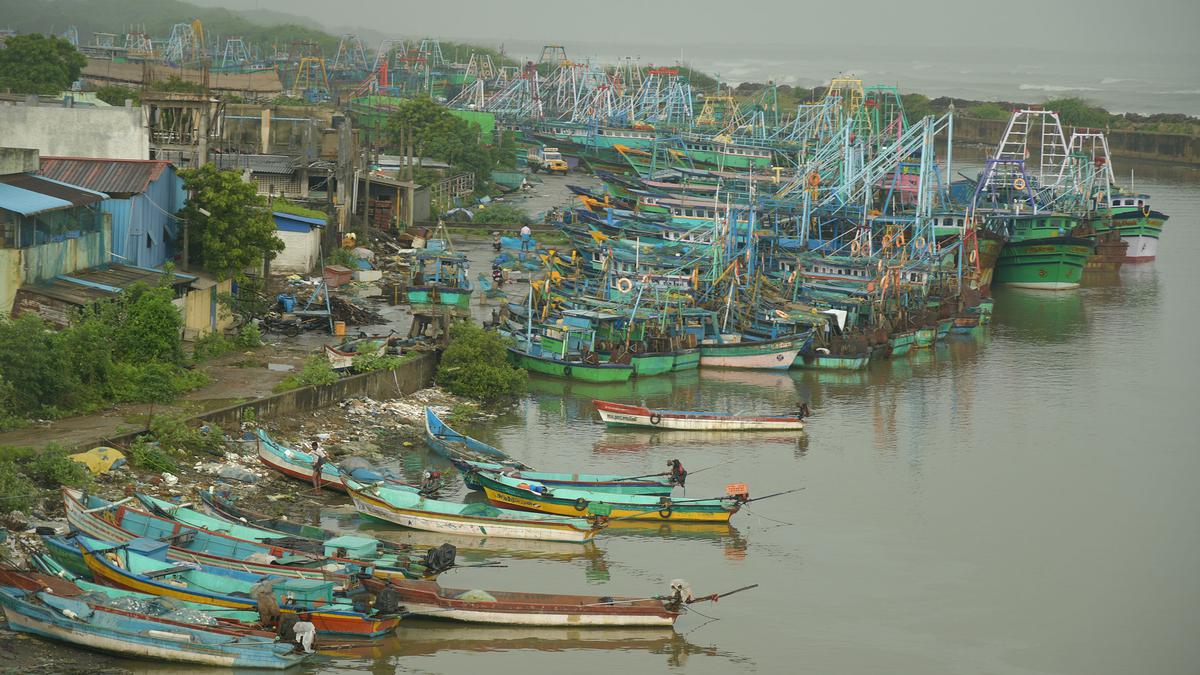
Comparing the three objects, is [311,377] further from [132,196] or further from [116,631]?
[116,631]

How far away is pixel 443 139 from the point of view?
5875 centimetres

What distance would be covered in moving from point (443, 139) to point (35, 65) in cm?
1545

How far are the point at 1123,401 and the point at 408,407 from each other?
16.6 metres

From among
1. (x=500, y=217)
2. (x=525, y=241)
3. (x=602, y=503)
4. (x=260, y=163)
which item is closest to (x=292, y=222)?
(x=260, y=163)

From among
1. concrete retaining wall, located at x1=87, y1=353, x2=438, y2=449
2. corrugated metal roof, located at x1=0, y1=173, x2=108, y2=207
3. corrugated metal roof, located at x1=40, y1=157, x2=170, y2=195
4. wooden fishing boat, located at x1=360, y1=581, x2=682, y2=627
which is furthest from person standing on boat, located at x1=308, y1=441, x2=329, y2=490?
corrugated metal roof, located at x1=40, y1=157, x2=170, y2=195

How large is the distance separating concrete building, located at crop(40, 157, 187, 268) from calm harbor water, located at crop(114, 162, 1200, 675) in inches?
272

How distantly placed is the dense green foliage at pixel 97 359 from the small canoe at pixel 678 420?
8.04 meters

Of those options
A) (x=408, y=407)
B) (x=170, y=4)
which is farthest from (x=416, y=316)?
(x=170, y=4)

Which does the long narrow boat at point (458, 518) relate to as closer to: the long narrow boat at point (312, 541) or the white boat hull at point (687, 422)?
the long narrow boat at point (312, 541)

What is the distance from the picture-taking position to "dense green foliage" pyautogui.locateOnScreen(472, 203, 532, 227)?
49938 mm

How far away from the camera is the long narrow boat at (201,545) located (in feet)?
58.0

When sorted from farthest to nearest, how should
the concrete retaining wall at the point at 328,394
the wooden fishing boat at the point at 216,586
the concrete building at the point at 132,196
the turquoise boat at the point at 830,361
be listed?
the turquoise boat at the point at 830,361 < the concrete building at the point at 132,196 < the concrete retaining wall at the point at 328,394 < the wooden fishing boat at the point at 216,586

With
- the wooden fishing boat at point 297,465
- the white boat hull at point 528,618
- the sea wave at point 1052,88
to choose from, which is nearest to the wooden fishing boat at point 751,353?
the wooden fishing boat at point 297,465

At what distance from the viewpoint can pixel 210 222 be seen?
28578 mm
